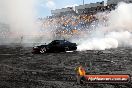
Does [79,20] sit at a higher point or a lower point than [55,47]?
higher

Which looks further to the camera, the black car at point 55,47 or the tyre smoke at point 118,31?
the tyre smoke at point 118,31

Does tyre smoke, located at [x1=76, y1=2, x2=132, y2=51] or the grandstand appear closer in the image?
tyre smoke, located at [x1=76, y1=2, x2=132, y2=51]

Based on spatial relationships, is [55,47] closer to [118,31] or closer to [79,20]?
[118,31]

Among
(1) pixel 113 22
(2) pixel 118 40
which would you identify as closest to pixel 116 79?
(2) pixel 118 40

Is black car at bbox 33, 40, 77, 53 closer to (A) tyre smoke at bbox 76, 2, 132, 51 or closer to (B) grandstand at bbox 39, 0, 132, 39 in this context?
(A) tyre smoke at bbox 76, 2, 132, 51

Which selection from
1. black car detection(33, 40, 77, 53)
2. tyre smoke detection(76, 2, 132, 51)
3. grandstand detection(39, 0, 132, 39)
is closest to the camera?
black car detection(33, 40, 77, 53)

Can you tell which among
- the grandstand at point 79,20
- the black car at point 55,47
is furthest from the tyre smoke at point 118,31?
the grandstand at point 79,20

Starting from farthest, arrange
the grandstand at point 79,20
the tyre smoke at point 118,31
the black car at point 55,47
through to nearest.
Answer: the grandstand at point 79,20 < the tyre smoke at point 118,31 < the black car at point 55,47

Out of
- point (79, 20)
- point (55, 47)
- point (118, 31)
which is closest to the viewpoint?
point (55, 47)

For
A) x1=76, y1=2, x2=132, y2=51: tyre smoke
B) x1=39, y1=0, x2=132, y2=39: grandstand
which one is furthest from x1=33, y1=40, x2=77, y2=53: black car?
x1=39, y1=0, x2=132, y2=39: grandstand

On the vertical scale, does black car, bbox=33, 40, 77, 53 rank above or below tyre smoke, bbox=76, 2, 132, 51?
below

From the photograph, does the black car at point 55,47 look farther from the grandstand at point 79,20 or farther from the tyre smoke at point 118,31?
the grandstand at point 79,20

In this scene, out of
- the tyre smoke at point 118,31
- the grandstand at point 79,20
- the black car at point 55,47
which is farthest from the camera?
the grandstand at point 79,20

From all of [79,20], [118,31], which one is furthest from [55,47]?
[79,20]
